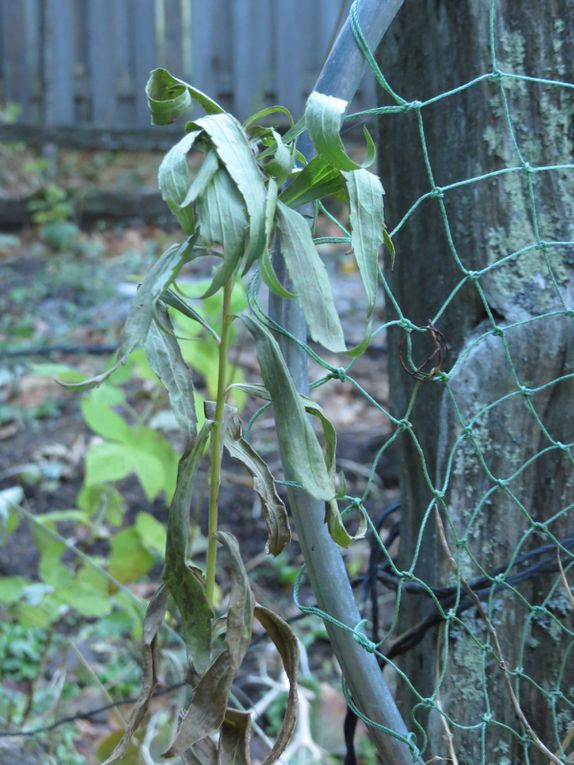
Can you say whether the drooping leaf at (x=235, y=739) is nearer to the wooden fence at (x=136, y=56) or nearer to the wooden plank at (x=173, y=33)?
the wooden fence at (x=136, y=56)

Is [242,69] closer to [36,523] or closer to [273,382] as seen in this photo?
[36,523]

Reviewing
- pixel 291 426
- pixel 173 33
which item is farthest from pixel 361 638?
pixel 173 33

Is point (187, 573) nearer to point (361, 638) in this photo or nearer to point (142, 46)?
point (361, 638)

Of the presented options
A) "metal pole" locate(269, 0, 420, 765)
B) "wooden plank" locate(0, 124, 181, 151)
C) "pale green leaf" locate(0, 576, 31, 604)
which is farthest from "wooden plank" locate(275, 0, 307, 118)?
"metal pole" locate(269, 0, 420, 765)

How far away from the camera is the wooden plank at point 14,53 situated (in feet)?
24.5

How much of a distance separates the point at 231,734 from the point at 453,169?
29.2 inches

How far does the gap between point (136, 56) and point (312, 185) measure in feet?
23.7

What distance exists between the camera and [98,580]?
1.99 metres

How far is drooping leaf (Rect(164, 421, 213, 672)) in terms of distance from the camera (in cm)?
87

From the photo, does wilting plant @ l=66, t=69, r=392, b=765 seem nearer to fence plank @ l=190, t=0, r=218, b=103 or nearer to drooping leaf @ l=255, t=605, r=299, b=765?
drooping leaf @ l=255, t=605, r=299, b=765

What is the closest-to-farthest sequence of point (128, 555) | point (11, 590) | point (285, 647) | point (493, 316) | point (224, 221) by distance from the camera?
1. point (224, 221)
2. point (285, 647)
3. point (493, 316)
4. point (11, 590)
5. point (128, 555)

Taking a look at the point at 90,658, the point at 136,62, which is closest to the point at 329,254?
the point at 136,62

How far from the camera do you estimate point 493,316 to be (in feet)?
3.98

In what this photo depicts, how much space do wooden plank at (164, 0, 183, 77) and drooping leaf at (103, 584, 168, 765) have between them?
7101 millimetres
